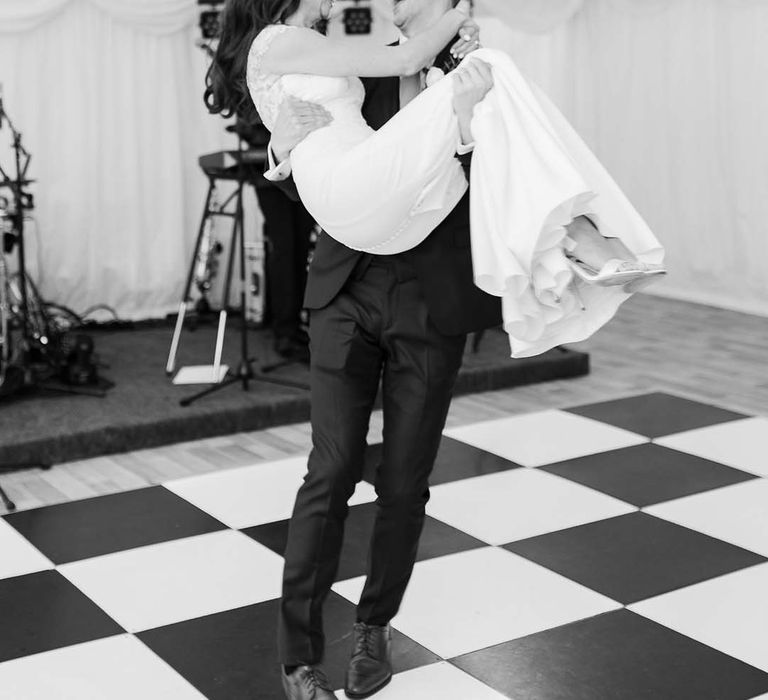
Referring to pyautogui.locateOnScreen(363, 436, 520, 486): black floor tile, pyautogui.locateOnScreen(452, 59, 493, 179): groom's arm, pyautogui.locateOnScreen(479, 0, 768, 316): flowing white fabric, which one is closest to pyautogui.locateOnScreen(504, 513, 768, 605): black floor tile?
pyautogui.locateOnScreen(363, 436, 520, 486): black floor tile

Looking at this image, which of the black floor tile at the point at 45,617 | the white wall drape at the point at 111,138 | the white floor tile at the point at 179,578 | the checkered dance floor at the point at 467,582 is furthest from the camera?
the white wall drape at the point at 111,138

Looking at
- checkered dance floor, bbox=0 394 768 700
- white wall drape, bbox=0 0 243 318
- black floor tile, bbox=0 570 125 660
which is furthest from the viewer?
white wall drape, bbox=0 0 243 318

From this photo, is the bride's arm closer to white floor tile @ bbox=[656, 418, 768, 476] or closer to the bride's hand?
the bride's hand

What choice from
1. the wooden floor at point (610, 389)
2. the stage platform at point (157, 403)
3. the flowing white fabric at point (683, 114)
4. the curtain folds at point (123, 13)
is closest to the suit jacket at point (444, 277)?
the wooden floor at point (610, 389)

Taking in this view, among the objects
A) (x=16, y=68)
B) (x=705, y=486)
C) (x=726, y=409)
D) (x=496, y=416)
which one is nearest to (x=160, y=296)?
(x=16, y=68)

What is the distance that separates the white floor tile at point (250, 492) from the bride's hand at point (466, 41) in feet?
5.26

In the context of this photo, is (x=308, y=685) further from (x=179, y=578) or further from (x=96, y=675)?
(x=179, y=578)

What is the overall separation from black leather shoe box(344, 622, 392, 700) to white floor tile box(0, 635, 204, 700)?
0.29 metres

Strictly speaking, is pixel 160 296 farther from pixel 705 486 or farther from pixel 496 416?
pixel 705 486

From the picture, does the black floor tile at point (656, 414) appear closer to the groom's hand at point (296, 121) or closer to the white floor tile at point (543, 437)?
the white floor tile at point (543, 437)

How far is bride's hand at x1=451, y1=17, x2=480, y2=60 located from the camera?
2.20 m

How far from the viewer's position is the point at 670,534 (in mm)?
3328

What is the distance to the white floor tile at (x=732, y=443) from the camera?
397cm

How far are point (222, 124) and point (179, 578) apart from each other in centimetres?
354
